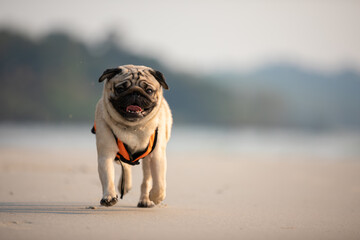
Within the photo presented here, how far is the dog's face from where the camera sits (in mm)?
4543

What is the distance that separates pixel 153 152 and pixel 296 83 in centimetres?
16340

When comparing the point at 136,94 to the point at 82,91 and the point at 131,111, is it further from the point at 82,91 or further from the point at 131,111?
the point at 82,91

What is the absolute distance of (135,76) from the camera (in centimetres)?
463

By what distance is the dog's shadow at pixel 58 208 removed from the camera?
4.81 m

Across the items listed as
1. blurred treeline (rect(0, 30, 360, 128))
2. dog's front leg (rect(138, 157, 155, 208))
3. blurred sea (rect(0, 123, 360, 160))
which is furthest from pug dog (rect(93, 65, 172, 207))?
blurred treeline (rect(0, 30, 360, 128))

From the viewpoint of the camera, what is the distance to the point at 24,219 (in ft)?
14.2

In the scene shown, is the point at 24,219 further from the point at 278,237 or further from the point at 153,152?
the point at 278,237

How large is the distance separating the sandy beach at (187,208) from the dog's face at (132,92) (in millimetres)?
973

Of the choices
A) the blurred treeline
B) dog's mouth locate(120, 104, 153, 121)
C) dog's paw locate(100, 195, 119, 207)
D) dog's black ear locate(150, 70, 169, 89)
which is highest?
dog's black ear locate(150, 70, 169, 89)

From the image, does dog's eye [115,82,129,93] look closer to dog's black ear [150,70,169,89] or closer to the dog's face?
the dog's face

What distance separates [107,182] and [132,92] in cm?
85

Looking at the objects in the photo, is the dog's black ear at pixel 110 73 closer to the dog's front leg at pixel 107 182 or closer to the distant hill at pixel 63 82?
the dog's front leg at pixel 107 182

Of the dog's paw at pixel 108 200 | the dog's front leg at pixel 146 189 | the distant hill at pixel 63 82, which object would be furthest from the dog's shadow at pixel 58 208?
the distant hill at pixel 63 82

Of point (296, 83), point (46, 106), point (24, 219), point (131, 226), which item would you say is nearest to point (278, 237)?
point (131, 226)
